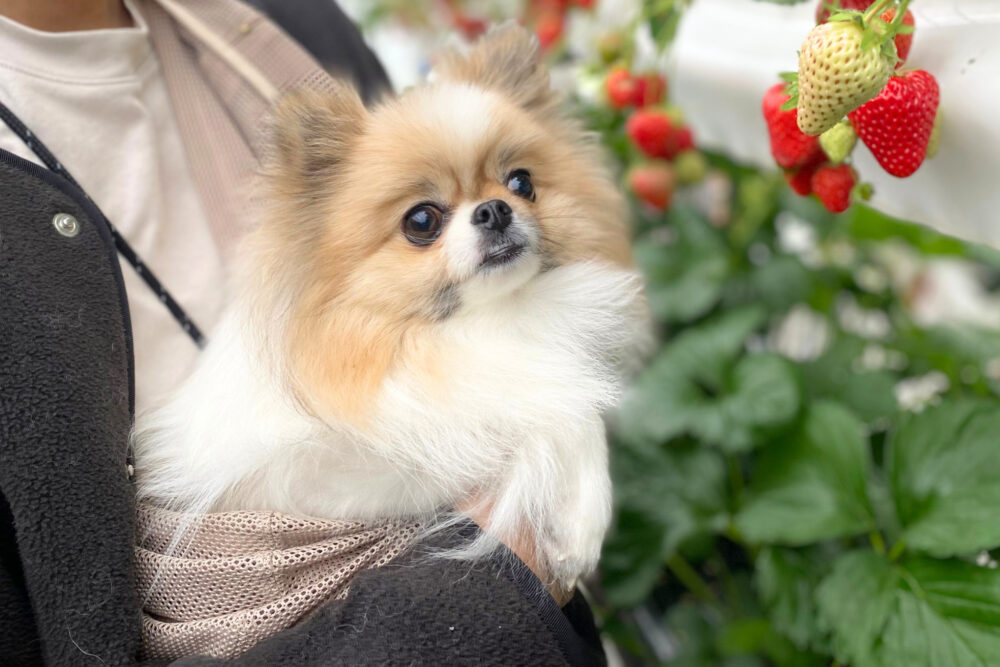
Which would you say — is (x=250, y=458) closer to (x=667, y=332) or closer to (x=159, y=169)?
(x=159, y=169)

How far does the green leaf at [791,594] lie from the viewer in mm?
1328

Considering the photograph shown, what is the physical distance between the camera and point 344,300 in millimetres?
1104

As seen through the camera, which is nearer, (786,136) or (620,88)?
(786,136)

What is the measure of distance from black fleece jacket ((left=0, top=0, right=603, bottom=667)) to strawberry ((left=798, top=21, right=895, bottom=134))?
2.21 ft

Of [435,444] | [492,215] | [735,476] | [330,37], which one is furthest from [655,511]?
[330,37]

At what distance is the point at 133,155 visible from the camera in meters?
1.28

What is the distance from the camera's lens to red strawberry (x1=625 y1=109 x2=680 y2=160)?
5.32 ft

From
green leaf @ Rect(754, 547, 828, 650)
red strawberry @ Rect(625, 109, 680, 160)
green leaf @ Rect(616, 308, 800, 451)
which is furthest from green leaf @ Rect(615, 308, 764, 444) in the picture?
red strawberry @ Rect(625, 109, 680, 160)

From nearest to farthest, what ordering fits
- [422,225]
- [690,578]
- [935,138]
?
1. [935,138]
2. [422,225]
3. [690,578]

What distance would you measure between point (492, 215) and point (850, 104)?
47 centimetres

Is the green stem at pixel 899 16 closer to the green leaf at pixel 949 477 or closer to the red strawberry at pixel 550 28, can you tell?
the green leaf at pixel 949 477

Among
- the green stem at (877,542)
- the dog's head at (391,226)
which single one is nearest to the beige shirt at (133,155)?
the dog's head at (391,226)

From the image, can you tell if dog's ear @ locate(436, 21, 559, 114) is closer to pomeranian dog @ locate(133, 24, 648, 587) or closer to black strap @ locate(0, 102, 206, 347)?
pomeranian dog @ locate(133, 24, 648, 587)

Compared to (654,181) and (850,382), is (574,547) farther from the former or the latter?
(654,181)
